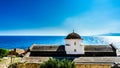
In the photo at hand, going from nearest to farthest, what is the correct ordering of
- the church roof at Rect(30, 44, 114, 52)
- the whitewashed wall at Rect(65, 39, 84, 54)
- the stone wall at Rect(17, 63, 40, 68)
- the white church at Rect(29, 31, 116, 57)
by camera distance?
1. the stone wall at Rect(17, 63, 40, 68)
2. the white church at Rect(29, 31, 116, 57)
3. the whitewashed wall at Rect(65, 39, 84, 54)
4. the church roof at Rect(30, 44, 114, 52)

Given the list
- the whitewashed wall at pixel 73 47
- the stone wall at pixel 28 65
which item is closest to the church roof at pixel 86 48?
the whitewashed wall at pixel 73 47

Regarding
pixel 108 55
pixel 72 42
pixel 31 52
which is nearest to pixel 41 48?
pixel 31 52

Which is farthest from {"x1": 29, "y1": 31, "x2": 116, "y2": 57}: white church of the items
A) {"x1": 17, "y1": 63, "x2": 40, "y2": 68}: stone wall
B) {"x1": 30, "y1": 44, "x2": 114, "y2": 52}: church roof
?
{"x1": 17, "y1": 63, "x2": 40, "y2": 68}: stone wall

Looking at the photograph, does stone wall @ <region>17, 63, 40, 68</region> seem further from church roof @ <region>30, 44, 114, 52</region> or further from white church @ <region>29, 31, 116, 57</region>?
church roof @ <region>30, 44, 114, 52</region>

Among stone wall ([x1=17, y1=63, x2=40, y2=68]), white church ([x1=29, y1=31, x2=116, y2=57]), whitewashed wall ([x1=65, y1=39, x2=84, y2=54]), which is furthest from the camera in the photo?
whitewashed wall ([x1=65, y1=39, x2=84, y2=54])

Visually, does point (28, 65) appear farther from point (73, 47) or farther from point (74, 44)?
point (74, 44)

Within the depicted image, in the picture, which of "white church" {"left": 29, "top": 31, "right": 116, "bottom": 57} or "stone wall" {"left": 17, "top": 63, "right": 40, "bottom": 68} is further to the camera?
"white church" {"left": 29, "top": 31, "right": 116, "bottom": 57}

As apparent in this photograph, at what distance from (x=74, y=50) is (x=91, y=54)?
280cm

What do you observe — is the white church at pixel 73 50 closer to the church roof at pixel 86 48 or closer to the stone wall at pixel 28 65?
the church roof at pixel 86 48

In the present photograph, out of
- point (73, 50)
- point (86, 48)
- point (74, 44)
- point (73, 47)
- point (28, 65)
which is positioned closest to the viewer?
point (28, 65)

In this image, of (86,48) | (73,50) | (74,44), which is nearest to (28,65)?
(73,50)

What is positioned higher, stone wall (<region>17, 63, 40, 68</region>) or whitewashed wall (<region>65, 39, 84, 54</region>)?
whitewashed wall (<region>65, 39, 84, 54</region>)

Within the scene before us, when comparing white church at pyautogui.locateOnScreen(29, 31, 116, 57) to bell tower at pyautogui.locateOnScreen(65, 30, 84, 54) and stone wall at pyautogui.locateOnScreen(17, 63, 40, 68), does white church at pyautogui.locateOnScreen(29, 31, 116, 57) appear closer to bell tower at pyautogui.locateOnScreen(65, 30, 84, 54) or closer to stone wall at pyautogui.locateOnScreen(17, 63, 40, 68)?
bell tower at pyautogui.locateOnScreen(65, 30, 84, 54)

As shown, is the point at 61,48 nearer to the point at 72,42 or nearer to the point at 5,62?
the point at 72,42
